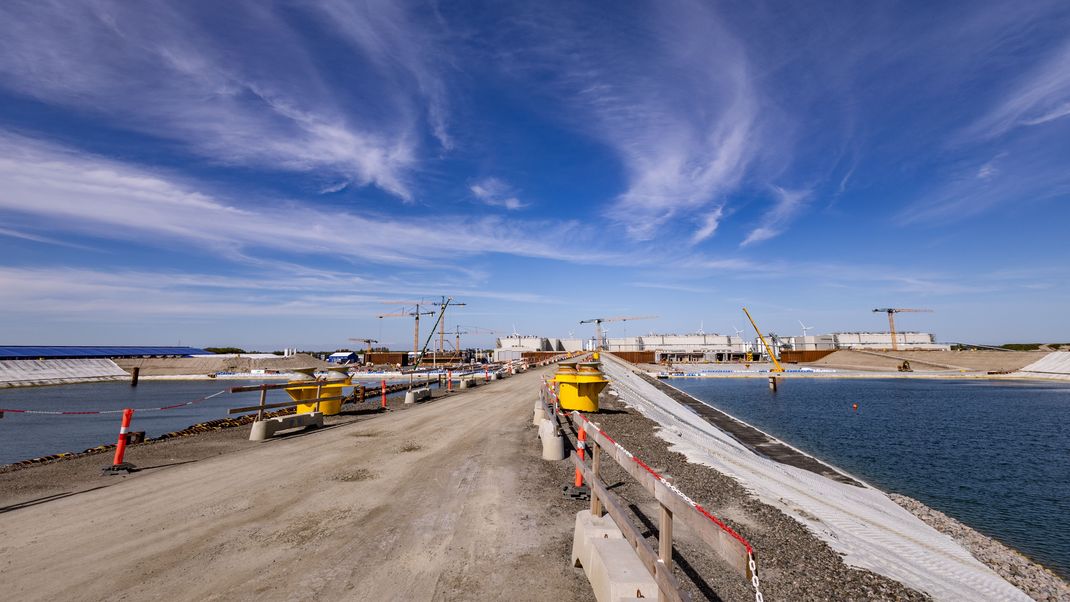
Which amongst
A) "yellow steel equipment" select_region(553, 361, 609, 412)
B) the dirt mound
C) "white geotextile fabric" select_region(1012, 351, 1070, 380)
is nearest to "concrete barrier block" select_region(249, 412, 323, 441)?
"yellow steel equipment" select_region(553, 361, 609, 412)

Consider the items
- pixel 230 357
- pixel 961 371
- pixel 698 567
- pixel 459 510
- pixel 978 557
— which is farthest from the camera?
pixel 230 357

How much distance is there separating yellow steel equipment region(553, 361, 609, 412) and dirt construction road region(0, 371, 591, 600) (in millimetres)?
7628

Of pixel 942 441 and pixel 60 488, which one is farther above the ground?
pixel 60 488

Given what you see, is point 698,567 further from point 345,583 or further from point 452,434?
point 452,434

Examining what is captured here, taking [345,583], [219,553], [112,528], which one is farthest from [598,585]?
[112,528]

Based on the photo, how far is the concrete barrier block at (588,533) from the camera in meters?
5.77

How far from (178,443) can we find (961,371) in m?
139

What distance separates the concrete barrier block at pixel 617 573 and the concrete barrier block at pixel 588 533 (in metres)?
0.11

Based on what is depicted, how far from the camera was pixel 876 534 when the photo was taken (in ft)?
30.7

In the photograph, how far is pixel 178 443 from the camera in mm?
15648

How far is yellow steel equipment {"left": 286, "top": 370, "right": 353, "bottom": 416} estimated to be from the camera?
20328mm

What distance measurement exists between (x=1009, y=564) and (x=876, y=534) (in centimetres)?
415

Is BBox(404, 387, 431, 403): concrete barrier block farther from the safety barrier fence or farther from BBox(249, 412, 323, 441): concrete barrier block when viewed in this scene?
the safety barrier fence

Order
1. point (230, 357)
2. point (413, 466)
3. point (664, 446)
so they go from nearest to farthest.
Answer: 1. point (413, 466)
2. point (664, 446)
3. point (230, 357)
